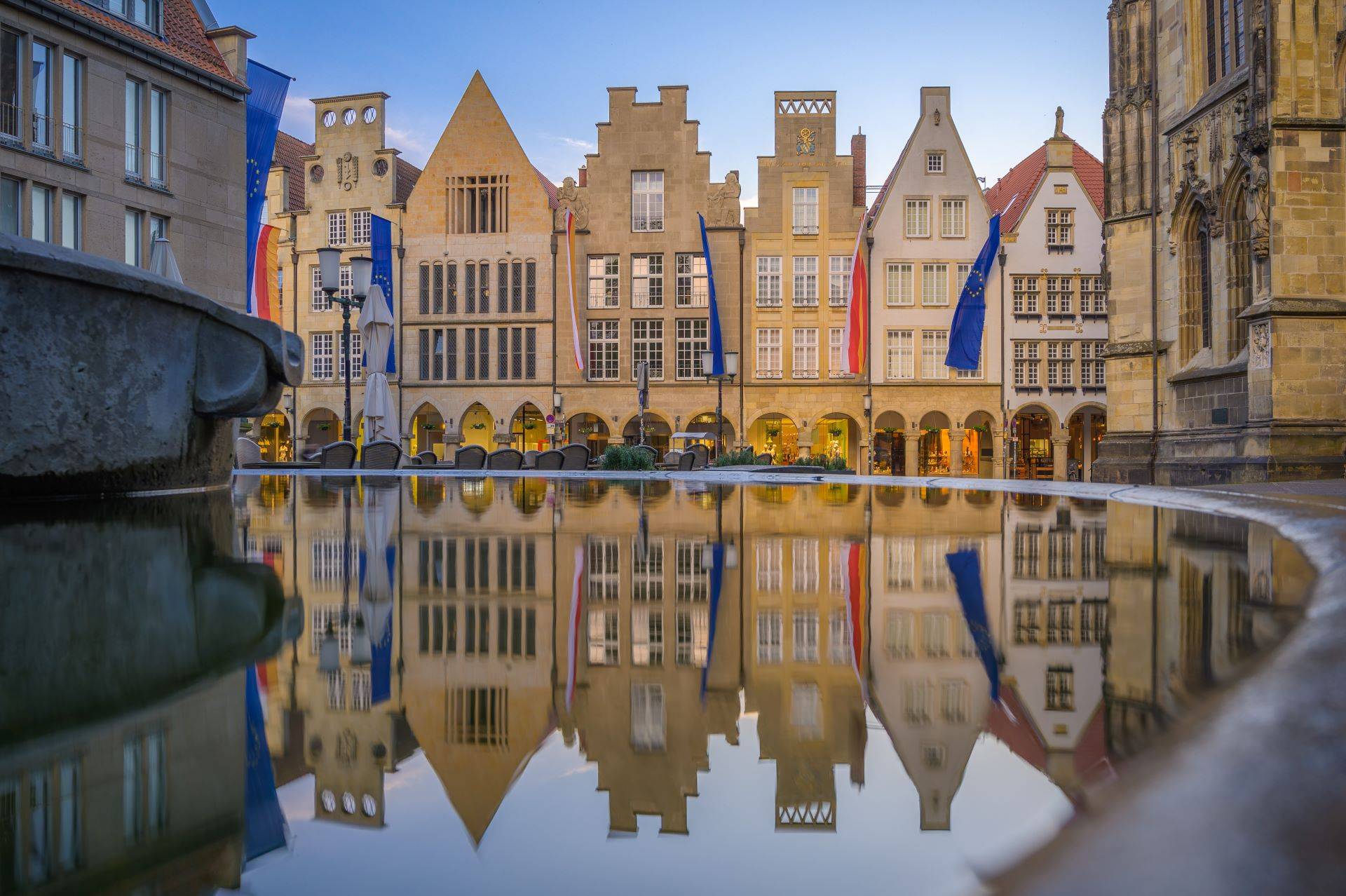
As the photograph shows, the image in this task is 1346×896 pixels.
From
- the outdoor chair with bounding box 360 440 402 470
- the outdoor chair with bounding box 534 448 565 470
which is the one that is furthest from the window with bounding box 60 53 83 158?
the outdoor chair with bounding box 534 448 565 470

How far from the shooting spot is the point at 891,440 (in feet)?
142

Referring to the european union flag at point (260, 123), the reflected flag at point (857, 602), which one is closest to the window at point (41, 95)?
the european union flag at point (260, 123)

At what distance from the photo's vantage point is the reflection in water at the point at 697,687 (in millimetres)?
1068

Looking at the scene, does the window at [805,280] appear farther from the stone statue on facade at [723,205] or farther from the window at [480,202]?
the window at [480,202]

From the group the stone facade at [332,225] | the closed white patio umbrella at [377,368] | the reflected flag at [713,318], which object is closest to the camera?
the closed white patio umbrella at [377,368]

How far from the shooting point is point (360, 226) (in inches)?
1666

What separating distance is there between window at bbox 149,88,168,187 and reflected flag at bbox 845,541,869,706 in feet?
70.4

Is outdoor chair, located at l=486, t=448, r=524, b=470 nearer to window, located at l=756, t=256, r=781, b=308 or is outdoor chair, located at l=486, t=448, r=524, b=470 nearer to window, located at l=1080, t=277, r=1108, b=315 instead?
window, located at l=756, t=256, r=781, b=308

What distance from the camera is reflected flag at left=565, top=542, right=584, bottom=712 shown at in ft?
5.22

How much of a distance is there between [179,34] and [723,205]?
22.8 m

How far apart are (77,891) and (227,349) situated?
22.7 feet

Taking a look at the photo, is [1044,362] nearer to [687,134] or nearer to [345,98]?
[687,134]

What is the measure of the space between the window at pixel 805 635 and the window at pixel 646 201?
1559 inches

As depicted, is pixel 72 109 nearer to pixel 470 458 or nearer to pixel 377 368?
pixel 377 368
